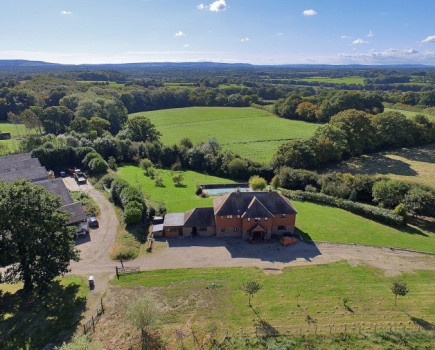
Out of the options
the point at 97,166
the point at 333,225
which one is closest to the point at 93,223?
the point at 97,166

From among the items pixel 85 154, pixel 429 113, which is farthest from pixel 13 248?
pixel 429 113

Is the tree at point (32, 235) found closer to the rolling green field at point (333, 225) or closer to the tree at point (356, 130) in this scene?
the rolling green field at point (333, 225)

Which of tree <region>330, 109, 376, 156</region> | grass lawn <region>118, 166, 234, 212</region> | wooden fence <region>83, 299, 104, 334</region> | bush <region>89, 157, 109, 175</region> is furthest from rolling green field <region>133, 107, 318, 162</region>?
wooden fence <region>83, 299, 104, 334</region>

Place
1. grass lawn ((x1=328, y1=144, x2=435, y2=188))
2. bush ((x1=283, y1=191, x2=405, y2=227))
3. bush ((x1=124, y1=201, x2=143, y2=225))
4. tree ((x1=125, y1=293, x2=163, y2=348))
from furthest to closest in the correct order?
grass lawn ((x1=328, y1=144, x2=435, y2=188)) → bush ((x1=283, y1=191, x2=405, y2=227)) → bush ((x1=124, y1=201, x2=143, y2=225)) → tree ((x1=125, y1=293, x2=163, y2=348))

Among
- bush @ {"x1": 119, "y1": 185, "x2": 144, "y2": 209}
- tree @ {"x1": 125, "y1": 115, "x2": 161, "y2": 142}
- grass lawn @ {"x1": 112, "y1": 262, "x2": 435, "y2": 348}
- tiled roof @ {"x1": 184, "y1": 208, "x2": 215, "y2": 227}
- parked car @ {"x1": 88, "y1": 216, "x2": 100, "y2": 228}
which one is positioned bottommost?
grass lawn @ {"x1": 112, "y1": 262, "x2": 435, "y2": 348}

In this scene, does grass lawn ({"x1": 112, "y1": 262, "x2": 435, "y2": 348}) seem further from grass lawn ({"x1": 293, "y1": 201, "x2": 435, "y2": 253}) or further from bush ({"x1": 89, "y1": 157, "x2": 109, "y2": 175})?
bush ({"x1": 89, "y1": 157, "x2": 109, "y2": 175})

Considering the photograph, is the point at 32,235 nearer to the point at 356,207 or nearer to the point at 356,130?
the point at 356,207

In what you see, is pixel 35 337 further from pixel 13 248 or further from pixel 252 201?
pixel 252 201

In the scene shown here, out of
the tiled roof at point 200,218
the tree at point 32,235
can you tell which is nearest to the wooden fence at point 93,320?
the tree at point 32,235
